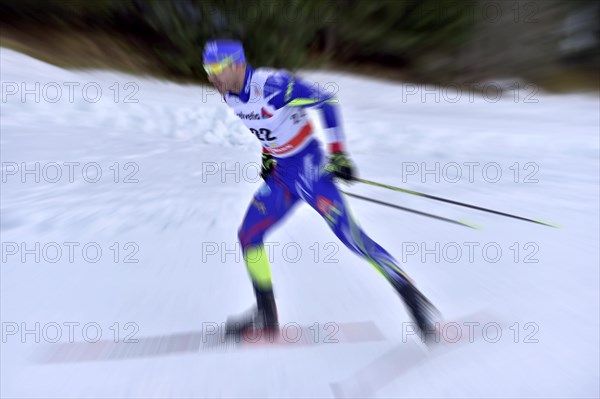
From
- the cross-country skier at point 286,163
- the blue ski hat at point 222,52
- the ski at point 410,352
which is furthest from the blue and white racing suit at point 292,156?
the ski at point 410,352

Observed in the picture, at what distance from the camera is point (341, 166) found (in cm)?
226

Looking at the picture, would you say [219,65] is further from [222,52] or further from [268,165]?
[268,165]

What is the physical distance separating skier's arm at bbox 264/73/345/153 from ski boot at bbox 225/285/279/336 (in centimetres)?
80

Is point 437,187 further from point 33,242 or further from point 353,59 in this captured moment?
point 353,59

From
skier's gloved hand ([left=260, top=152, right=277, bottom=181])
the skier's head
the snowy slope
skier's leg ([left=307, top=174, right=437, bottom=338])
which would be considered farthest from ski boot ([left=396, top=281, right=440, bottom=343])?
the skier's head

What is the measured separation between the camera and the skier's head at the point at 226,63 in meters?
2.10

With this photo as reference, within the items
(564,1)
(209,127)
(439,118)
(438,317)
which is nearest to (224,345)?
(438,317)

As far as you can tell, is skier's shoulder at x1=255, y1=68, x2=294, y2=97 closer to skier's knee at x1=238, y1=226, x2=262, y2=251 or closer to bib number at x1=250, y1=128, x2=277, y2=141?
bib number at x1=250, y1=128, x2=277, y2=141

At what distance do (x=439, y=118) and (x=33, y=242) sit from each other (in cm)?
743

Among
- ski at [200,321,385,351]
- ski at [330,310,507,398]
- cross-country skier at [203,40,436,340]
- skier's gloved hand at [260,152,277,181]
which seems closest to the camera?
ski at [330,310,507,398]

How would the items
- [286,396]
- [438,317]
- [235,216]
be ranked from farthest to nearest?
[235,216], [438,317], [286,396]

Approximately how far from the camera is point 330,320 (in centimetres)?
257

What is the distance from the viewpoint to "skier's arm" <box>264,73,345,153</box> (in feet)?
7.20

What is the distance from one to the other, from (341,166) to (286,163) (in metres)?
0.27
